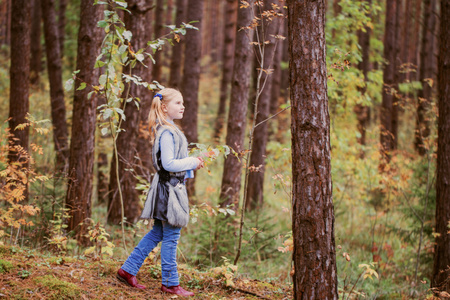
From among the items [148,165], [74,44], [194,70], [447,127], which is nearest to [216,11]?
[74,44]

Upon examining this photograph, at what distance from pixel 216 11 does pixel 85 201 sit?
1385 inches

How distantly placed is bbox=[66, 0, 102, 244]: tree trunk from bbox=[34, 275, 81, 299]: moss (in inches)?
89.9

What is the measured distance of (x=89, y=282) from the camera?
3.48 metres

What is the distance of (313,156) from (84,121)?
386 cm

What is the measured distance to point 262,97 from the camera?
9594 mm

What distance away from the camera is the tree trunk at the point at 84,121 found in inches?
216

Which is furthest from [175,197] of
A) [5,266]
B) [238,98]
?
[238,98]

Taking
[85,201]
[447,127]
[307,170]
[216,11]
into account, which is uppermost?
→ [216,11]

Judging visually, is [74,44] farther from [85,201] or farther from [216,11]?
[216,11]

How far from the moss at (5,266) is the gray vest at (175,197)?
128 cm

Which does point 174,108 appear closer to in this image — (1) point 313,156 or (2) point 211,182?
(1) point 313,156

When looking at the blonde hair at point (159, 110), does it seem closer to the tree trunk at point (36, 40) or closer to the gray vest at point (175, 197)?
the gray vest at point (175, 197)

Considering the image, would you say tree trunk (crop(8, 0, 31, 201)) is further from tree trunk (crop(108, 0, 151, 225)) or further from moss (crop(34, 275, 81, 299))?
moss (crop(34, 275, 81, 299))

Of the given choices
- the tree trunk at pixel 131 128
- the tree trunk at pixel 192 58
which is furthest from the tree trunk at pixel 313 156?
the tree trunk at pixel 192 58
